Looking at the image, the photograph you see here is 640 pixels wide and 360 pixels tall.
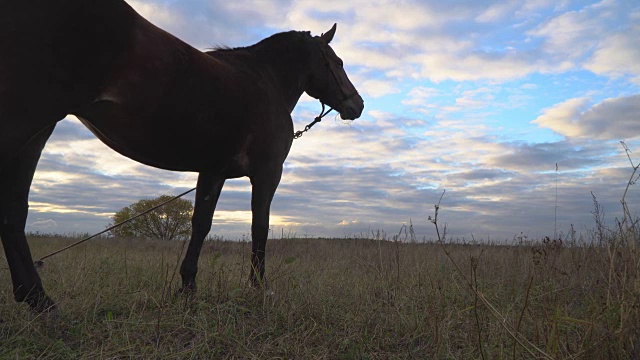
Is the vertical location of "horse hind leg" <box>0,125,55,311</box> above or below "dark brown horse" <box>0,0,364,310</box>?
below

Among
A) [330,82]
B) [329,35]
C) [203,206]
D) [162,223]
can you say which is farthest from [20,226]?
[162,223]

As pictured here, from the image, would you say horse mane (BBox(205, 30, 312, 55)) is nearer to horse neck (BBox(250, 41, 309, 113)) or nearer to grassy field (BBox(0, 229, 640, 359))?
→ horse neck (BBox(250, 41, 309, 113))

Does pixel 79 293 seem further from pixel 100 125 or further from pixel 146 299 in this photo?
pixel 100 125

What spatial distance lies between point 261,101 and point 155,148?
1134 mm

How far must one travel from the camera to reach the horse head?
4926mm

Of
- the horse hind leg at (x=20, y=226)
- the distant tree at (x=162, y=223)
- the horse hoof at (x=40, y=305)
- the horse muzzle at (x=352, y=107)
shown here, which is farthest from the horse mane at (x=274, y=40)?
the distant tree at (x=162, y=223)

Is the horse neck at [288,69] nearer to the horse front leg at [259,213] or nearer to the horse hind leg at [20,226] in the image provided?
the horse front leg at [259,213]

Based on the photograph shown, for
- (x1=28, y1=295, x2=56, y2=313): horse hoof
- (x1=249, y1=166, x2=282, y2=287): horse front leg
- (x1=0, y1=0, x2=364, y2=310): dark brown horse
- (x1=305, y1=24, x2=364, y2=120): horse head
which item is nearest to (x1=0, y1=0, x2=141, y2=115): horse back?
(x1=0, y1=0, x2=364, y2=310): dark brown horse

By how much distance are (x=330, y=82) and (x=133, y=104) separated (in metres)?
2.64

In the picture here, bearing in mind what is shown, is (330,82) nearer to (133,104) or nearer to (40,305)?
(133,104)

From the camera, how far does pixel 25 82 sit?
2666 mm

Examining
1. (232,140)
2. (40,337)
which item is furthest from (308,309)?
(40,337)

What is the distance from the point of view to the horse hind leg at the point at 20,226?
309cm

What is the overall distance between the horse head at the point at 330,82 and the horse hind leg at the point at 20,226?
9.29 ft
